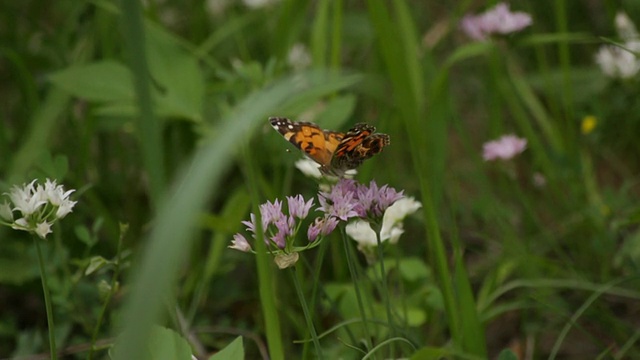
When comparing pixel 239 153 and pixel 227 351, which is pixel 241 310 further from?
pixel 227 351

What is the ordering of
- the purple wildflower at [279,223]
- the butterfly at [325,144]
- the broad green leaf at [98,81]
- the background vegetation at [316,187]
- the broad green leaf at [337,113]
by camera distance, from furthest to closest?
the broad green leaf at [98,81] < the broad green leaf at [337,113] < the background vegetation at [316,187] < the butterfly at [325,144] < the purple wildflower at [279,223]

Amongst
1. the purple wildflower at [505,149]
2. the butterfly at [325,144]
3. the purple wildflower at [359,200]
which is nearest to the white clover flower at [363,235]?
the butterfly at [325,144]

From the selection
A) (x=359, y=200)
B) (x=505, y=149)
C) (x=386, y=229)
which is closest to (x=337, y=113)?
(x=505, y=149)

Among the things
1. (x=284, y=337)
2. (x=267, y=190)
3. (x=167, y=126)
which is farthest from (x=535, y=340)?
(x=167, y=126)

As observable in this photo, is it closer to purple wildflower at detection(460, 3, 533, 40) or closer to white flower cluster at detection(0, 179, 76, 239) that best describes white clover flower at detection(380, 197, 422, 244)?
white flower cluster at detection(0, 179, 76, 239)

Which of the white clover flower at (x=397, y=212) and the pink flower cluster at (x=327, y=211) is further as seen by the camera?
the white clover flower at (x=397, y=212)

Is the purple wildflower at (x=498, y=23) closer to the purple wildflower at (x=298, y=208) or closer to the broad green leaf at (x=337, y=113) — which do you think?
the broad green leaf at (x=337, y=113)

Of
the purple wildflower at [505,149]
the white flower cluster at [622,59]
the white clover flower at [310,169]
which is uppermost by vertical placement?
the white flower cluster at [622,59]

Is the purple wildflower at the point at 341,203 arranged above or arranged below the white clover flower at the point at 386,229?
below
